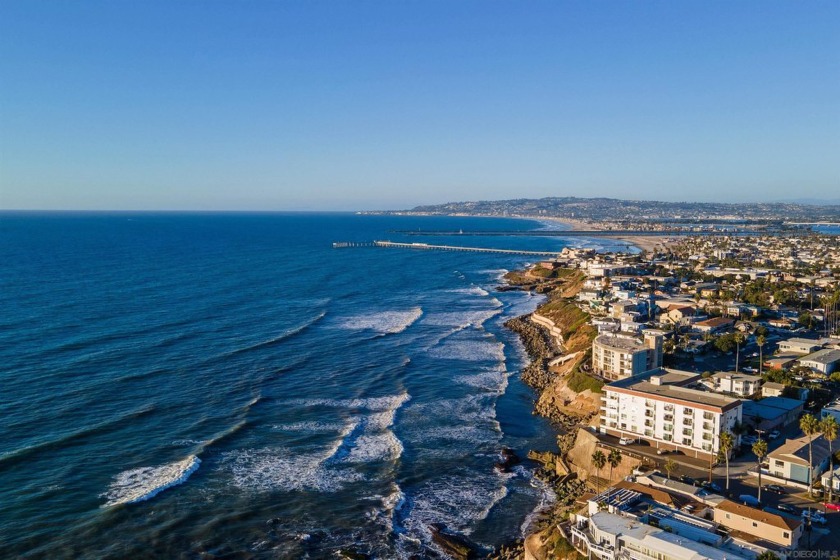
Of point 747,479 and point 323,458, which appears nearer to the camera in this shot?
point 747,479

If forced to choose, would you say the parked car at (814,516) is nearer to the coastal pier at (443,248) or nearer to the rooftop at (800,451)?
the rooftop at (800,451)

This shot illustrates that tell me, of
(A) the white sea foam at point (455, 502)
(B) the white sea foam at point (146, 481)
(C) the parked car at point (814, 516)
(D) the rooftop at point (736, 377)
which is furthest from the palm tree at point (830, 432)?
(B) the white sea foam at point (146, 481)

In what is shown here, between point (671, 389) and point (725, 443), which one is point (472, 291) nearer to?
point (671, 389)

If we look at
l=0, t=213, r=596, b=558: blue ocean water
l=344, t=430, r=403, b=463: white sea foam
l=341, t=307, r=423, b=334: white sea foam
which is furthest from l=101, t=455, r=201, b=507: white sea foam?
l=341, t=307, r=423, b=334: white sea foam

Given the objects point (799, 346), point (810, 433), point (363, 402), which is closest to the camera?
point (810, 433)

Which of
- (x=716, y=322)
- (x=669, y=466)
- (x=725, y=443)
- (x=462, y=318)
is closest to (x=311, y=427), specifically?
(x=669, y=466)

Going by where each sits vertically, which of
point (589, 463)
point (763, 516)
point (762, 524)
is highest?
point (763, 516)

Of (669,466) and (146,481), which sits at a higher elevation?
(669,466)
